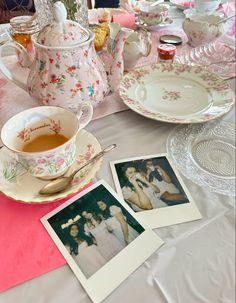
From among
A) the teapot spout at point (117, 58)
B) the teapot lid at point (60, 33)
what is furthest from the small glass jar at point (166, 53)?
the teapot lid at point (60, 33)

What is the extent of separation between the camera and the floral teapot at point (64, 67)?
1.73 ft

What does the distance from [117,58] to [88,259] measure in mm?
424

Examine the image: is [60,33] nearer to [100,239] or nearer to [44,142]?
[44,142]

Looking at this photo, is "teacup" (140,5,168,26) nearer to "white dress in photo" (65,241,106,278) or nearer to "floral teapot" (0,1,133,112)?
"floral teapot" (0,1,133,112)

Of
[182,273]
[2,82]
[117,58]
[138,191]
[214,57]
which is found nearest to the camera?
[182,273]

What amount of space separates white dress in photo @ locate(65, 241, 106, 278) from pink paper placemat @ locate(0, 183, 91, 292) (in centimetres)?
2

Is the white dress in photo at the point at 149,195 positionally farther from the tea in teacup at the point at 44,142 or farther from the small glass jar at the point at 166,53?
the small glass jar at the point at 166,53

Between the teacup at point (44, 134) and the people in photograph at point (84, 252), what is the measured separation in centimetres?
11

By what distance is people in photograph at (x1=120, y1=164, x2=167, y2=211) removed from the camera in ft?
1.49

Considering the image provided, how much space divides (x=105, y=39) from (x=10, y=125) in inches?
19.3

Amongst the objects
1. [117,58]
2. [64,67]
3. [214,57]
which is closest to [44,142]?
[64,67]

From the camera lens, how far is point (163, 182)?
0.49 m

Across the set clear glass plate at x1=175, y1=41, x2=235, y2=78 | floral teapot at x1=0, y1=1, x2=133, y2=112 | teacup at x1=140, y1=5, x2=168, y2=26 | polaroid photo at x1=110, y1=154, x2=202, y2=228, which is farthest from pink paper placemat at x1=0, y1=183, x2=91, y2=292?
teacup at x1=140, y1=5, x2=168, y2=26

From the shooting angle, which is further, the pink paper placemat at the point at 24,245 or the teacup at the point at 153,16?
the teacup at the point at 153,16
